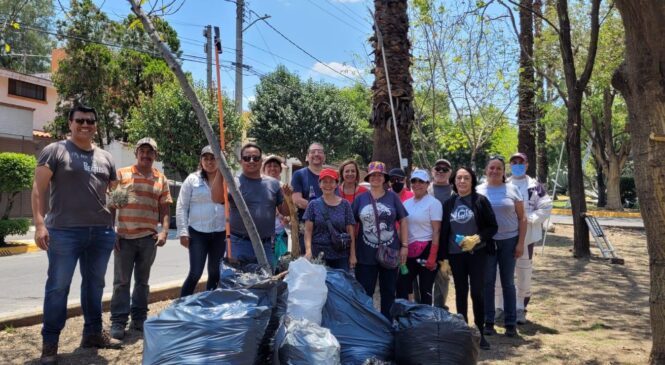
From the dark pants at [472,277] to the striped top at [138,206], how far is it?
2711mm

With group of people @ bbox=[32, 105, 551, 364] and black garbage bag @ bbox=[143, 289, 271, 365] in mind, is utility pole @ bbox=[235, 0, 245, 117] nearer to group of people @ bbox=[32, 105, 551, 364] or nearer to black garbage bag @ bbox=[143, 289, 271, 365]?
group of people @ bbox=[32, 105, 551, 364]

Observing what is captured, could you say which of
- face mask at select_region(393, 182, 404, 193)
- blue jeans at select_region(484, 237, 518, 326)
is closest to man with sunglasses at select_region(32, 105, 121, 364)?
face mask at select_region(393, 182, 404, 193)

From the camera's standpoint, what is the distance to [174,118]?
63.2 ft

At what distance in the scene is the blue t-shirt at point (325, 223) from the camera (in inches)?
175

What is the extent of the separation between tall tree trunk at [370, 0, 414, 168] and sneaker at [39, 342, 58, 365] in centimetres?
440

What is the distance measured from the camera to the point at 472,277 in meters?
4.85

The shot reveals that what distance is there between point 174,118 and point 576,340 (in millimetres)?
16630

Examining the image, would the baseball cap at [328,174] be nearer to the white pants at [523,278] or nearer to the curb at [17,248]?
the white pants at [523,278]

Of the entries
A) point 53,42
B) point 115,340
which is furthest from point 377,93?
point 53,42

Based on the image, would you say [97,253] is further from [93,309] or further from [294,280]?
[294,280]

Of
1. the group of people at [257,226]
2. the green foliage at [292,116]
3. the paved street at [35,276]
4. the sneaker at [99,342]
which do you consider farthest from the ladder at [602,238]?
the green foliage at [292,116]

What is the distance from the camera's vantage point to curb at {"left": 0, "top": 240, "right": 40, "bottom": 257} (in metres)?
12.0

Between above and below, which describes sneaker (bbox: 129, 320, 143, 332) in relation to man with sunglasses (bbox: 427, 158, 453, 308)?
below

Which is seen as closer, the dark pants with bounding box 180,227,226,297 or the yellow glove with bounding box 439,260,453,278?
the dark pants with bounding box 180,227,226,297
